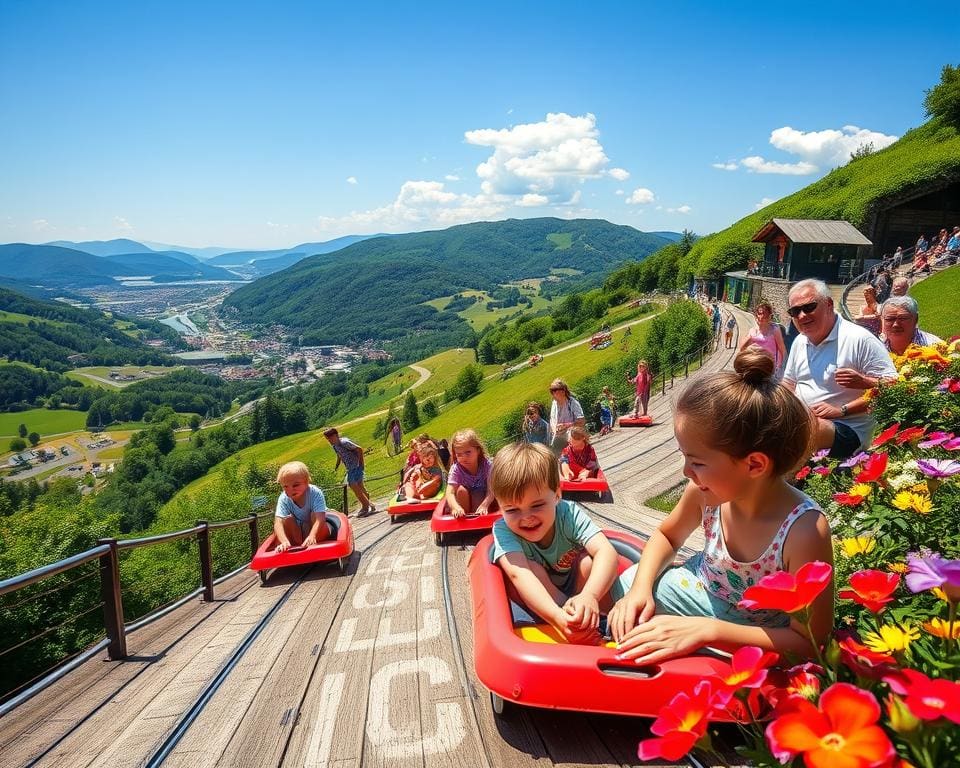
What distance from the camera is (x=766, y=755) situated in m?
1.13

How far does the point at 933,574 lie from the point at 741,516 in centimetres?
83

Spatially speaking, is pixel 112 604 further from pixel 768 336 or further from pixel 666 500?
pixel 768 336

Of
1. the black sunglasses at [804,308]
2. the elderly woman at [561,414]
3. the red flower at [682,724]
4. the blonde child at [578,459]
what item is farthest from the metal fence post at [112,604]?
the elderly woman at [561,414]

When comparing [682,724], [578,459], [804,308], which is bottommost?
[578,459]

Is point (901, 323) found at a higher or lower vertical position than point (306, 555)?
higher

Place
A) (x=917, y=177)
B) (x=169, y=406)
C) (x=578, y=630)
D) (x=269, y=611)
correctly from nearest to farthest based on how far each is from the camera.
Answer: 1. (x=578, y=630)
2. (x=269, y=611)
3. (x=917, y=177)
4. (x=169, y=406)

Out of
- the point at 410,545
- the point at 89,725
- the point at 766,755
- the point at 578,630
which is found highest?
the point at 766,755

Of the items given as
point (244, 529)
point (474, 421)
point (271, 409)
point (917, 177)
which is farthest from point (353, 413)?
point (917, 177)

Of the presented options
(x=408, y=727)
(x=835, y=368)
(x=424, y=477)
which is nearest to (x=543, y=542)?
(x=408, y=727)

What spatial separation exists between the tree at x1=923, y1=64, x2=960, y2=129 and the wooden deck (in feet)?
130

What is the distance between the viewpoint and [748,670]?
3.86 feet

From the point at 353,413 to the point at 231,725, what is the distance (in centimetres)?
9156

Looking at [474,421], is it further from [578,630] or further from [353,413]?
Answer: [353,413]

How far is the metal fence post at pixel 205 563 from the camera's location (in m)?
5.18
